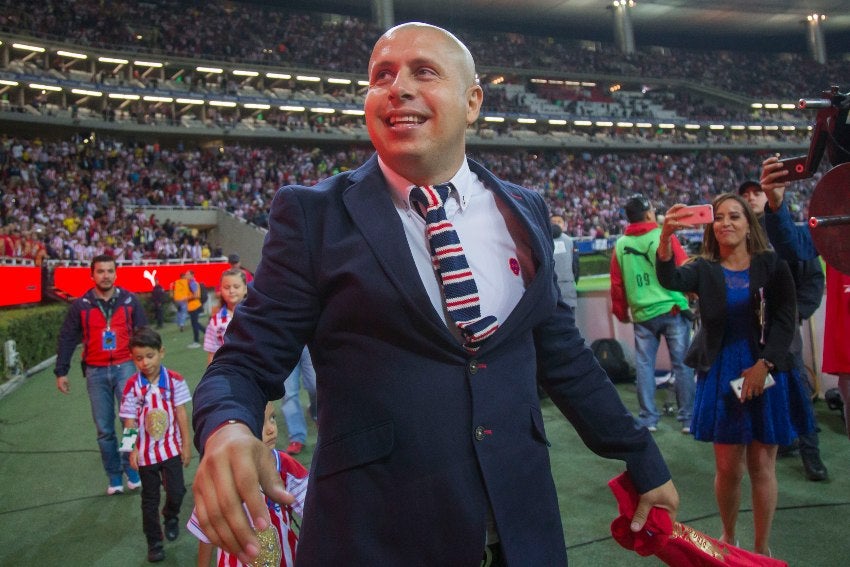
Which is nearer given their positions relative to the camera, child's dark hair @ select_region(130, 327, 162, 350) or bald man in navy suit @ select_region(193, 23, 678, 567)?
bald man in navy suit @ select_region(193, 23, 678, 567)

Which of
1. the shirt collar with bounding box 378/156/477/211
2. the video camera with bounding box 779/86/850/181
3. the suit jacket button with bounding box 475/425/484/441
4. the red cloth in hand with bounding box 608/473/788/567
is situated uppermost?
the video camera with bounding box 779/86/850/181

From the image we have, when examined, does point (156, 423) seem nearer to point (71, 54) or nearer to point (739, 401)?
point (739, 401)

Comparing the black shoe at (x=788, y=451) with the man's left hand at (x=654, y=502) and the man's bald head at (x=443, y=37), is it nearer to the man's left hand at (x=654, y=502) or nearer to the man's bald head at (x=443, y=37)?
the man's left hand at (x=654, y=502)

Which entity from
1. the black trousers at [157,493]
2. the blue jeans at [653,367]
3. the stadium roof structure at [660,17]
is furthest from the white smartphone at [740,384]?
the stadium roof structure at [660,17]

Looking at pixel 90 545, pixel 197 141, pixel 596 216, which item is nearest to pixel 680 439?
pixel 90 545

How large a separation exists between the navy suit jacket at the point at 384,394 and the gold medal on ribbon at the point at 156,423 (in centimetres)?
293

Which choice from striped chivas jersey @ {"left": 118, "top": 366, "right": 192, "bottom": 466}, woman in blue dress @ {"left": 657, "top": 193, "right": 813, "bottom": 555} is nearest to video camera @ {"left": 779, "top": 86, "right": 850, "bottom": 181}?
woman in blue dress @ {"left": 657, "top": 193, "right": 813, "bottom": 555}

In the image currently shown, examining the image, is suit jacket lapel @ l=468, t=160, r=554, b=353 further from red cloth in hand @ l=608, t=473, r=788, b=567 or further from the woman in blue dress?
the woman in blue dress

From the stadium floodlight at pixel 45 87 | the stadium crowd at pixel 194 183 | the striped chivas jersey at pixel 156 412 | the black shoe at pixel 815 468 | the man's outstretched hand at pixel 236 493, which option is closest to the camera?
the man's outstretched hand at pixel 236 493

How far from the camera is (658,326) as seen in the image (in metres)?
5.57

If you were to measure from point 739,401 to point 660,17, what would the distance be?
2091 inches

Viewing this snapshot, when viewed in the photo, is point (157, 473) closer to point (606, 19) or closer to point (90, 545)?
point (90, 545)

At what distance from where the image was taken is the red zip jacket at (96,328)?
5.11 metres

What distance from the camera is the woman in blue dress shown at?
2.95 metres
